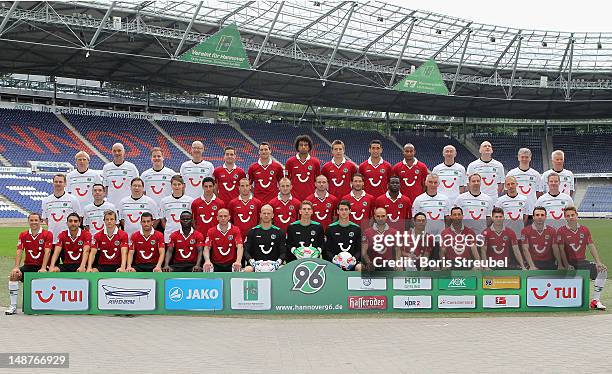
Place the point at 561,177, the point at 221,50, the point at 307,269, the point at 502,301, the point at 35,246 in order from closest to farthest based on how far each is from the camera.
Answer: the point at 307,269 → the point at 502,301 → the point at 35,246 → the point at 561,177 → the point at 221,50

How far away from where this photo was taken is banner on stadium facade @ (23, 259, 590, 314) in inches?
362

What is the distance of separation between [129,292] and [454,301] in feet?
15.3

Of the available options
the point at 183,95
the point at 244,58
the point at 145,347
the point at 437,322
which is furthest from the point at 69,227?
the point at 183,95

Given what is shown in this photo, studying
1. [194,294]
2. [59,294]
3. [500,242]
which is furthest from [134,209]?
[500,242]

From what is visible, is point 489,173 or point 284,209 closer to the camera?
point 284,209

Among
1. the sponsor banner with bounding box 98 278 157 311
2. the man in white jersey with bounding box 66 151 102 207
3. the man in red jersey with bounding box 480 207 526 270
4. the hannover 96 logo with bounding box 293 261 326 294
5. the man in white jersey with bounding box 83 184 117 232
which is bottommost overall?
the sponsor banner with bounding box 98 278 157 311

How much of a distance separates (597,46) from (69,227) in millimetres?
40020

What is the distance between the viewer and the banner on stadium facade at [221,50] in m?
31.3

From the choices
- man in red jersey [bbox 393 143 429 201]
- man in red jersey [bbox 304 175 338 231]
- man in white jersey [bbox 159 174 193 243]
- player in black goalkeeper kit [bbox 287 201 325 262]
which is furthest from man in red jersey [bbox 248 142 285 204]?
man in red jersey [bbox 393 143 429 201]

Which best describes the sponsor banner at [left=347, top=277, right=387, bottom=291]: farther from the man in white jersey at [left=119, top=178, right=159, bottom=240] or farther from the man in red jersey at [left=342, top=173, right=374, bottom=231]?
the man in white jersey at [left=119, top=178, right=159, bottom=240]

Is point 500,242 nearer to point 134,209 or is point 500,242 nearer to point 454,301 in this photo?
point 454,301

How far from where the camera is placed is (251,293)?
9258mm

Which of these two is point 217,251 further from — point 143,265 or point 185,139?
point 185,139

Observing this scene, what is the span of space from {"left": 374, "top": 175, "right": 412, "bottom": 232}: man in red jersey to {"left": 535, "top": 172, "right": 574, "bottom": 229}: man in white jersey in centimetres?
214
